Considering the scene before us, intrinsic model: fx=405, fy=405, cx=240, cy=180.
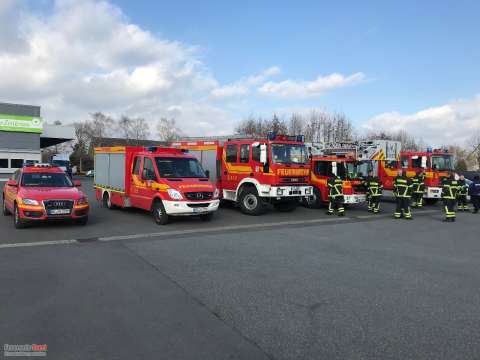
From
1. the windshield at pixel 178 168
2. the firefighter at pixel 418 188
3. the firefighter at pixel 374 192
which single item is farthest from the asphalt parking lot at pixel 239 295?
the firefighter at pixel 418 188

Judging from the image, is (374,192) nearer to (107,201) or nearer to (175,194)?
(175,194)

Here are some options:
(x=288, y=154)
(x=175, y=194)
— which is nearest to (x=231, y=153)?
(x=288, y=154)

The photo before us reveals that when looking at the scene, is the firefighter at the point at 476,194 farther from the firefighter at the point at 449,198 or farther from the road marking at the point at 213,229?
the road marking at the point at 213,229

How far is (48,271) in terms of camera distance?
266 inches

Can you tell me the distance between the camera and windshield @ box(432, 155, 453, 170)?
741 inches

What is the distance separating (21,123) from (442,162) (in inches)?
1607

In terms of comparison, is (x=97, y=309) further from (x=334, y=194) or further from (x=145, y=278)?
(x=334, y=194)

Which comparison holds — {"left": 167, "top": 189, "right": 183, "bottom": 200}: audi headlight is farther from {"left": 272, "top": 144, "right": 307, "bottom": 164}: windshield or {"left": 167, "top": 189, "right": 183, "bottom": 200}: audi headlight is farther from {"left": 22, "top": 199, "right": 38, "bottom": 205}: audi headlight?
{"left": 272, "top": 144, "right": 307, "bottom": 164}: windshield

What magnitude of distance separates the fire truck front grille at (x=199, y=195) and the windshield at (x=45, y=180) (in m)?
3.49

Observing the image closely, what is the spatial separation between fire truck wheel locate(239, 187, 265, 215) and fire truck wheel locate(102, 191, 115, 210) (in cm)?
489

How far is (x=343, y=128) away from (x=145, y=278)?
1618 inches

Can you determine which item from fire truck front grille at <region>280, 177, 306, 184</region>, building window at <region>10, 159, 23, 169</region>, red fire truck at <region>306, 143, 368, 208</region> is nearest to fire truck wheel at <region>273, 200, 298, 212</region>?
red fire truck at <region>306, 143, 368, 208</region>

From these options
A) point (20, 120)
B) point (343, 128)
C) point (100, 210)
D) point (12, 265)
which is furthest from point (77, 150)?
point (12, 265)

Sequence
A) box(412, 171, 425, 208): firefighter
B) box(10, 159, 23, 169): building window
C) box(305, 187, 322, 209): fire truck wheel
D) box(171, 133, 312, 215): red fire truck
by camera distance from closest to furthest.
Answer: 1. box(171, 133, 312, 215): red fire truck
2. box(305, 187, 322, 209): fire truck wheel
3. box(412, 171, 425, 208): firefighter
4. box(10, 159, 23, 169): building window
